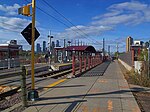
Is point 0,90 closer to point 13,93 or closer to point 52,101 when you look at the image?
point 13,93

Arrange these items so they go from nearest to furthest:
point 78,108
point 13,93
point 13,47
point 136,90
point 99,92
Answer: point 78,108
point 99,92
point 13,93
point 136,90
point 13,47

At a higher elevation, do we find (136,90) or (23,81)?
(23,81)

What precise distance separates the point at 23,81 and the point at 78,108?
73.4 inches

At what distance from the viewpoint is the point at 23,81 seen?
29.0 feet

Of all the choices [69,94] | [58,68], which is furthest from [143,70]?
[58,68]

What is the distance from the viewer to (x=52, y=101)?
9.63 meters

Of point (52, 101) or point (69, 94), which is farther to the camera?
point (69, 94)

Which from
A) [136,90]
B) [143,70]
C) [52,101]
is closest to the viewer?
[52,101]

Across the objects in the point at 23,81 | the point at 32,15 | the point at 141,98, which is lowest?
the point at 141,98

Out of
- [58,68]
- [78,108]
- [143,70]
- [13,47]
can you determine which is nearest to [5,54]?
[13,47]

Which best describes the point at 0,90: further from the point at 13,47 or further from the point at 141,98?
the point at 13,47

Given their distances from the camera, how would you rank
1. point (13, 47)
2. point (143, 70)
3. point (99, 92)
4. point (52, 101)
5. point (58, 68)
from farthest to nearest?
1. point (13, 47)
2. point (58, 68)
3. point (143, 70)
4. point (99, 92)
5. point (52, 101)

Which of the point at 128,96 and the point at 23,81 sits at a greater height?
the point at 23,81

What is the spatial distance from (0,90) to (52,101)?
528cm
